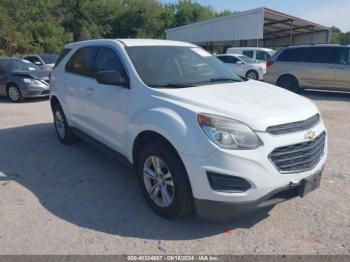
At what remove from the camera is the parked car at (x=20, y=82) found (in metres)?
11.1

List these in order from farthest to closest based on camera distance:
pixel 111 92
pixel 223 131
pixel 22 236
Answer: pixel 111 92 < pixel 22 236 < pixel 223 131

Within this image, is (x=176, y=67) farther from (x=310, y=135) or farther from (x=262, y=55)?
(x=262, y=55)

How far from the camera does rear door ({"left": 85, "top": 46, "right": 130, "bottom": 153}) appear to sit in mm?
4027

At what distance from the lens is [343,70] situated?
37.7 feet

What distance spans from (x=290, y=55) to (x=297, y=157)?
10453 millimetres

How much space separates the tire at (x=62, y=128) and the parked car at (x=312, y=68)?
9.03 m

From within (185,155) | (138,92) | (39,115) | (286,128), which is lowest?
(39,115)

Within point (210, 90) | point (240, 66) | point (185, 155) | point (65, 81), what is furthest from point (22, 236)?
point (240, 66)

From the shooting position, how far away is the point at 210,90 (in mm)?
3686

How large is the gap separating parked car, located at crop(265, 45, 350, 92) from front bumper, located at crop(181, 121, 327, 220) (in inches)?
387

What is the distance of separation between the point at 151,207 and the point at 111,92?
1489mm

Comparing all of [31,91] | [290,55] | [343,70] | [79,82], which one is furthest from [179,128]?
[290,55]

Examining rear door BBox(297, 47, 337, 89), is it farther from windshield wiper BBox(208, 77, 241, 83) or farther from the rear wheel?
the rear wheel

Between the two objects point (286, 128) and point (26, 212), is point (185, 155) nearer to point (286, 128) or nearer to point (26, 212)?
point (286, 128)
